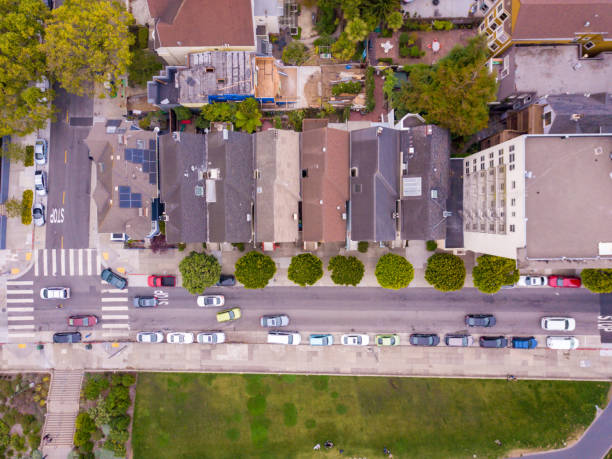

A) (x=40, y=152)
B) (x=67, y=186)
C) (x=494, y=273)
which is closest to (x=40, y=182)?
(x=67, y=186)

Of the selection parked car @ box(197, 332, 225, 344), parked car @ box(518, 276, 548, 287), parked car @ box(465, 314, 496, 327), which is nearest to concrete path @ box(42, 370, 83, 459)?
parked car @ box(197, 332, 225, 344)

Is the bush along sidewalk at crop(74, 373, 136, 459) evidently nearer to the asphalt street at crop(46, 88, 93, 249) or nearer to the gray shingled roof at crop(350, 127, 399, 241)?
the asphalt street at crop(46, 88, 93, 249)

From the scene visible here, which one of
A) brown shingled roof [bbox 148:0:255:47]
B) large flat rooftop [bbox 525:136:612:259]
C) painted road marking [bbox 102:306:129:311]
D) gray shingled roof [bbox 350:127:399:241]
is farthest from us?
painted road marking [bbox 102:306:129:311]

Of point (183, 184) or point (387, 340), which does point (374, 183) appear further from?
point (183, 184)

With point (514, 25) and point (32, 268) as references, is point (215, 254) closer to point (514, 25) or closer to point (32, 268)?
point (32, 268)

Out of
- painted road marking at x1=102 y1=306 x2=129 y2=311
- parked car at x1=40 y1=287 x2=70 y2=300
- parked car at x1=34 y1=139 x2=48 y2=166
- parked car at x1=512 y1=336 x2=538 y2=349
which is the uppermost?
parked car at x1=34 y1=139 x2=48 y2=166
